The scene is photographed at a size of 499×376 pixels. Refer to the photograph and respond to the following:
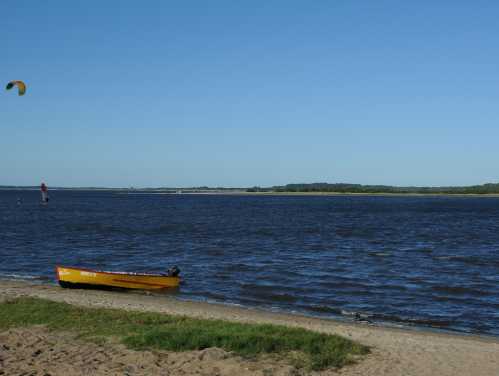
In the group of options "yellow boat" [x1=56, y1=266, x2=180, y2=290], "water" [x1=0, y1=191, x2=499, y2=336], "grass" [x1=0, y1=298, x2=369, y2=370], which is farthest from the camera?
"yellow boat" [x1=56, y1=266, x2=180, y2=290]

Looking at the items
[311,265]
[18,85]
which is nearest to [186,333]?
[18,85]

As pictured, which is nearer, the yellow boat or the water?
the water

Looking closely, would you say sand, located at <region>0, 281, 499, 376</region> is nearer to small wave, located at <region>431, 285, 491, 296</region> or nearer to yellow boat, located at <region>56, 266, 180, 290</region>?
small wave, located at <region>431, 285, 491, 296</region>

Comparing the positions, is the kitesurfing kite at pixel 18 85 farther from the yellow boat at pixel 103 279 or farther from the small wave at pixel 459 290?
the small wave at pixel 459 290

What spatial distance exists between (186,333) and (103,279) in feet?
42.5

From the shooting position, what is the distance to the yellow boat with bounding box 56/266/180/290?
2537 centimetres

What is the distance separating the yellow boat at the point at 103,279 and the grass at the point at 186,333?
8.08 meters

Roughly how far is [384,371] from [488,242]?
41.7 metres

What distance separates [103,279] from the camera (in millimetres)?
25641

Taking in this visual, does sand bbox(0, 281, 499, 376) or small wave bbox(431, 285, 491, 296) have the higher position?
sand bbox(0, 281, 499, 376)

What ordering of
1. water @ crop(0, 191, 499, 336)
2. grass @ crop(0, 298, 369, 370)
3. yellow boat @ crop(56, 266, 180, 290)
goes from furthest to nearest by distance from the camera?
yellow boat @ crop(56, 266, 180, 290) < water @ crop(0, 191, 499, 336) < grass @ crop(0, 298, 369, 370)

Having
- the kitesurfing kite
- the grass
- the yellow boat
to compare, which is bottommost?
the yellow boat

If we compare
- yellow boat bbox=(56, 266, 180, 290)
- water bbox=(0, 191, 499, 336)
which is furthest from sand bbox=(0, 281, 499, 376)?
yellow boat bbox=(56, 266, 180, 290)

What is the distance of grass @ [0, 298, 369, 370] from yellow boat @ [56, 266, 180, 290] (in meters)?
8.08
